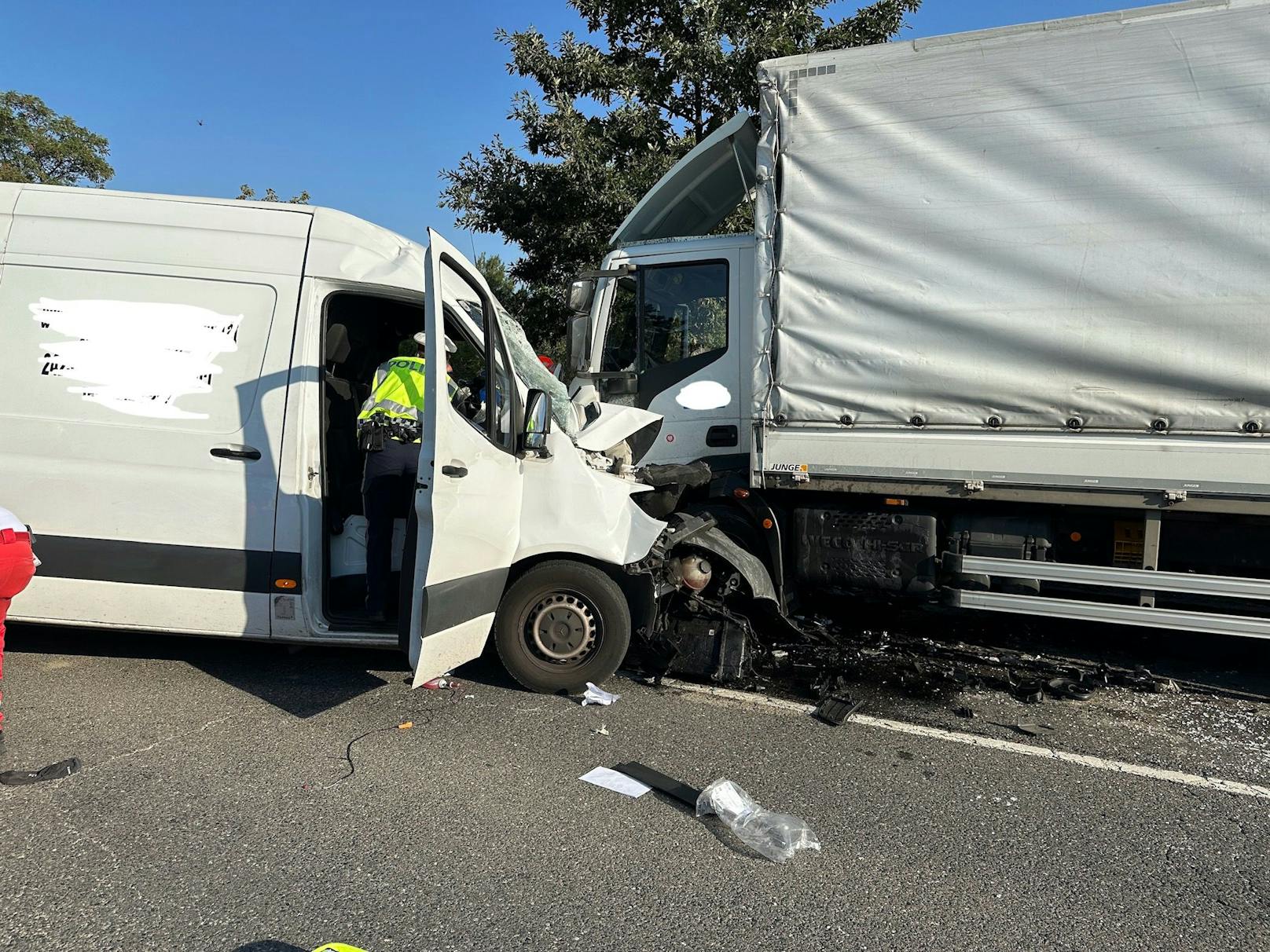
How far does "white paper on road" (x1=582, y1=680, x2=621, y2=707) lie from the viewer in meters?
4.48

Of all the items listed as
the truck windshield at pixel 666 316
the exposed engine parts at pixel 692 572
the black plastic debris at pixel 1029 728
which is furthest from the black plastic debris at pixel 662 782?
the truck windshield at pixel 666 316

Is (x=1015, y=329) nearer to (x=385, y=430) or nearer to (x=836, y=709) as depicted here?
(x=836, y=709)

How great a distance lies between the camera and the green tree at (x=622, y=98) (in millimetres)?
9836

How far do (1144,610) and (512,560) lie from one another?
3.24 meters

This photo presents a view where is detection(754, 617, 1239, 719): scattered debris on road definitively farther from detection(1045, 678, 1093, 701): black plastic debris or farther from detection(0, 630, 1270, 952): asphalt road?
detection(0, 630, 1270, 952): asphalt road

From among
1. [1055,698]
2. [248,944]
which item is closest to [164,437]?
[248,944]

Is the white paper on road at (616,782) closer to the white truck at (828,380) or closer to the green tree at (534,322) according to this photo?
the white truck at (828,380)

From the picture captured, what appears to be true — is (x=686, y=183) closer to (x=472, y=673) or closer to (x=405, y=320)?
(x=405, y=320)

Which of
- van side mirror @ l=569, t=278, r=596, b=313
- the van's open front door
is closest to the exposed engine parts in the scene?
the van's open front door

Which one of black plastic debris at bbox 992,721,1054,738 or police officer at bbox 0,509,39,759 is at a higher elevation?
police officer at bbox 0,509,39,759

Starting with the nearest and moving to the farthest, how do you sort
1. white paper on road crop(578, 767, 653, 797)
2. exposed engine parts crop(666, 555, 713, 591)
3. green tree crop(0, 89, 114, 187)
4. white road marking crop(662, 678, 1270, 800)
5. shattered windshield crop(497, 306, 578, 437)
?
white paper on road crop(578, 767, 653, 797)
white road marking crop(662, 678, 1270, 800)
shattered windshield crop(497, 306, 578, 437)
exposed engine parts crop(666, 555, 713, 591)
green tree crop(0, 89, 114, 187)

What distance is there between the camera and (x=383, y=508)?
4.52 meters

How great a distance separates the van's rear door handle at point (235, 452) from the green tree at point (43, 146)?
25779 mm

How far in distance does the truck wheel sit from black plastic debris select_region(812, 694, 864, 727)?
105 centimetres
